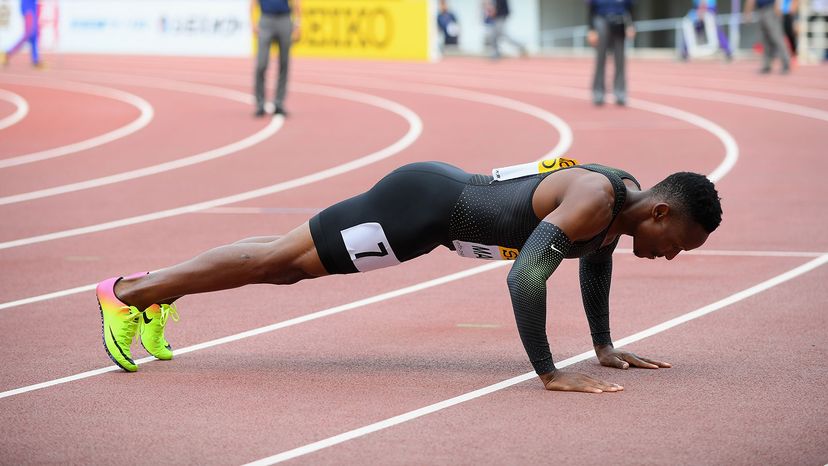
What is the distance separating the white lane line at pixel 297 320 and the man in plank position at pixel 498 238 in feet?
0.65

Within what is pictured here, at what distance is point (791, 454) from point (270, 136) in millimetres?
11891

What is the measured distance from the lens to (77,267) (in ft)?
28.0

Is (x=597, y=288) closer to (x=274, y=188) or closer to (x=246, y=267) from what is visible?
(x=246, y=267)


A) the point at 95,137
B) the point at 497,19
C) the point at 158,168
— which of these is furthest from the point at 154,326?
the point at 497,19

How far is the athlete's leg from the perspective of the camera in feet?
18.2

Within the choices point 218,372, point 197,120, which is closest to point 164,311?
point 218,372

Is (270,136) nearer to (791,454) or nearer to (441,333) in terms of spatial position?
(441,333)

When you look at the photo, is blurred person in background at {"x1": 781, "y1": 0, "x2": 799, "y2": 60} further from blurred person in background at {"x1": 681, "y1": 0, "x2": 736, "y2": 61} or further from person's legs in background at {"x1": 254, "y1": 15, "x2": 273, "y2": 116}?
person's legs in background at {"x1": 254, "y1": 15, "x2": 273, "y2": 116}

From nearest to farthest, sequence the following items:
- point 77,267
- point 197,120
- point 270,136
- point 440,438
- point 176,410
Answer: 1. point 440,438
2. point 176,410
3. point 77,267
4. point 270,136
5. point 197,120

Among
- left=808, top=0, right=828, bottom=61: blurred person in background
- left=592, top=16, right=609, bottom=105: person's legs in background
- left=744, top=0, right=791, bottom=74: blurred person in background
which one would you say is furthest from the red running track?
left=808, top=0, right=828, bottom=61: blurred person in background

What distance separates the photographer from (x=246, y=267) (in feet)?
18.3

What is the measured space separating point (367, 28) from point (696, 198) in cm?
2628

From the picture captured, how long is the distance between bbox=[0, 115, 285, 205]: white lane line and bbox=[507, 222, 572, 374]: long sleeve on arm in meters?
7.50

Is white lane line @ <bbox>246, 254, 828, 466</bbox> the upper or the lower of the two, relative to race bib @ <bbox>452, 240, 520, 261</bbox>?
lower
